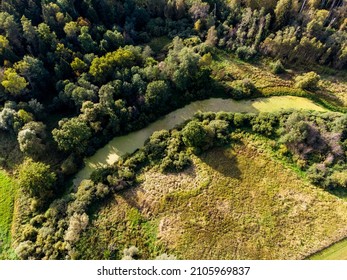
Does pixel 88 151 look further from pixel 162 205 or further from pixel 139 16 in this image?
pixel 139 16

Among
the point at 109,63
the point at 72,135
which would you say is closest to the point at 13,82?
the point at 72,135

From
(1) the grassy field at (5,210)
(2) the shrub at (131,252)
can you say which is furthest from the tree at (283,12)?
(1) the grassy field at (5,210)

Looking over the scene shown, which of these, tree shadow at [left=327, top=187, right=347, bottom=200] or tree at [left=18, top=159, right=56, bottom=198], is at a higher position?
tree shadow at [left=327, top=187, right=347, bottom=200]

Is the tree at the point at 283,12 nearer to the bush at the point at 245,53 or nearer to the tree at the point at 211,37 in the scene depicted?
the bush at the point at 245,53

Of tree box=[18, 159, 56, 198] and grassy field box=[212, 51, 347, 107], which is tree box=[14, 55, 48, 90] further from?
grassy field box=[212, 51, 347, 107]

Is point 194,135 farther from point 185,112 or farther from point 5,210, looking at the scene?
point 5,210

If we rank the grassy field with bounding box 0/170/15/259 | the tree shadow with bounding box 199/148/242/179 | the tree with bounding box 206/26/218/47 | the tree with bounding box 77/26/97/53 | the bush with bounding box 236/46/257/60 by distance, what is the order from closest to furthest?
the grassy field with bounding box 0/170/15/259, the tree shadow with bounding box 199/148/242/179, the tree with bounding box 77/26/97/53, the bush with bounding box 236/46/257/60, the tree with bounding box 206/26/218/47

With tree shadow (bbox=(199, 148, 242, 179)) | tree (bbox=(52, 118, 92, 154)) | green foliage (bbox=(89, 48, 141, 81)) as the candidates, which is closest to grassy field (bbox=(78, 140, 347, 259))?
tree shadow (bbox=(199, 148, 242, 179))
